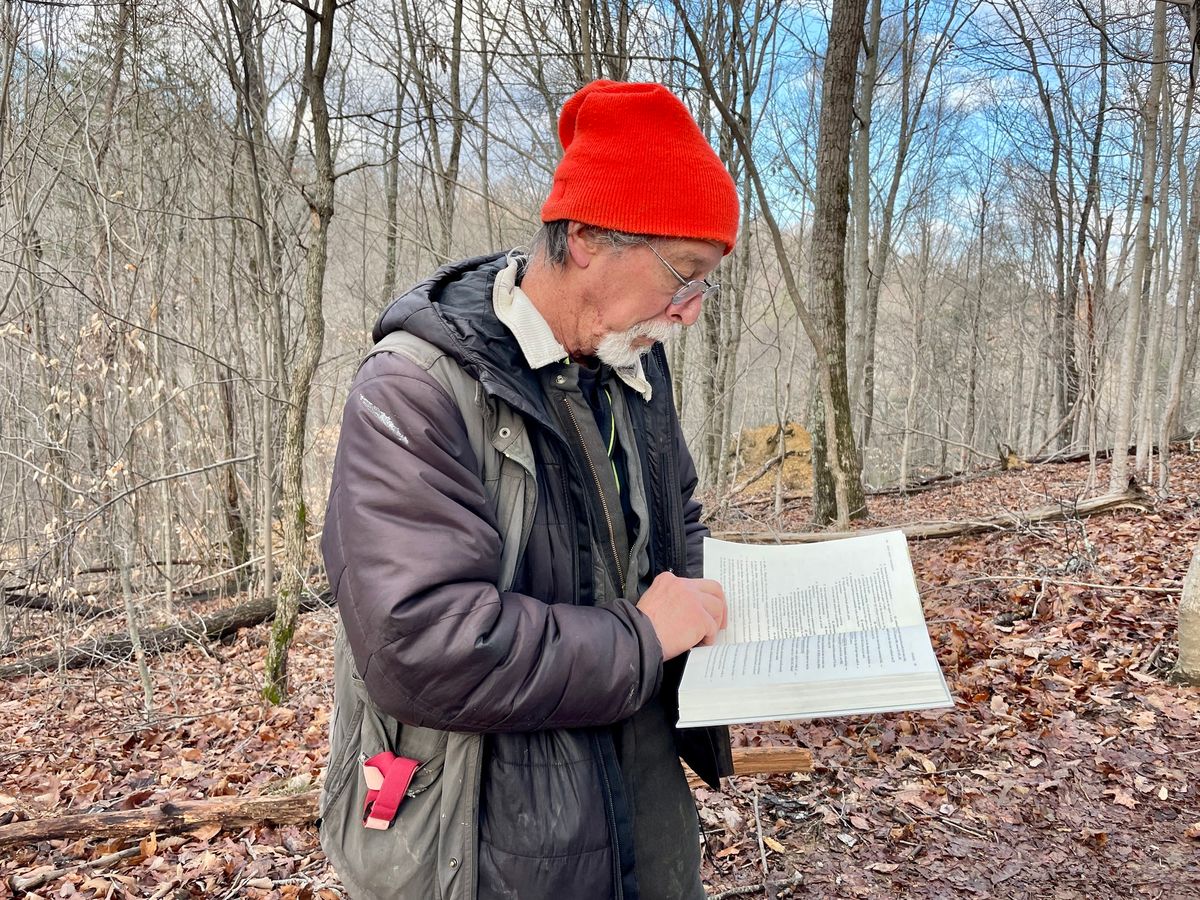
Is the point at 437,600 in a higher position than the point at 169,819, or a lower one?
higher

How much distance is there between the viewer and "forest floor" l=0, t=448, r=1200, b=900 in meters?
2.93

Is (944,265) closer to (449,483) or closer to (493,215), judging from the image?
(493,215)

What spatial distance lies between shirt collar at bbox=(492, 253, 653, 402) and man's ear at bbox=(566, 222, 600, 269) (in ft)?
0.40

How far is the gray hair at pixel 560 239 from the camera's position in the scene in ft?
4.61

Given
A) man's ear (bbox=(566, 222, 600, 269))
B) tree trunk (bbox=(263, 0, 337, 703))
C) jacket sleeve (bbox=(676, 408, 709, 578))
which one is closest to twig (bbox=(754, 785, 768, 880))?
jacket sleeve (bbox=(676, 408, 709, 578))

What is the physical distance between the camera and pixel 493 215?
35.1ft

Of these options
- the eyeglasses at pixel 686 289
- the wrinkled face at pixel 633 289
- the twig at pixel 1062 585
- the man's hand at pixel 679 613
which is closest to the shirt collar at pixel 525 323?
the wrinkled face at pixel 633 289

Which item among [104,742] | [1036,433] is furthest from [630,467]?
[1036,433]

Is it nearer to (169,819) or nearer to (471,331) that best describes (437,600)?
(471,331)

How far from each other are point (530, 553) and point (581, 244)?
1.96 feet

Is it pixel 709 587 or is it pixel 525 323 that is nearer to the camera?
pixel 525 323

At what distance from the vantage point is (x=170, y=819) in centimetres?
322

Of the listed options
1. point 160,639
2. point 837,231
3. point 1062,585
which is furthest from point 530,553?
point 160,639

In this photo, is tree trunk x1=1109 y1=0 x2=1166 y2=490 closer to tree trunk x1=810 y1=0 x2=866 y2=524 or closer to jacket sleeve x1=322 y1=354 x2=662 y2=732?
tree trunk x1=810 y1=0 x2=866 y2=524
